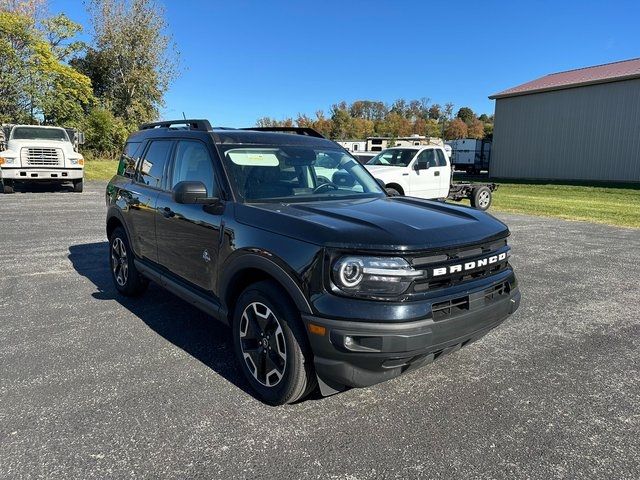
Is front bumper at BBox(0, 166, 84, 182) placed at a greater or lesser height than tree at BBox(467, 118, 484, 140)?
lesser

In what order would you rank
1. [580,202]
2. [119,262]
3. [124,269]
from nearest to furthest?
[124,269] < [119,262] < [580,202]

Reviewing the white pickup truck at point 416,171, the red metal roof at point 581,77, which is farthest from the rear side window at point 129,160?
the red metal roof at point 581,77

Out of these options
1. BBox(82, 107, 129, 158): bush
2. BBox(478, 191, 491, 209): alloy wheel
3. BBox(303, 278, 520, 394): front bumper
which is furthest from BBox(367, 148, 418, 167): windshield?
BBox(82, 107, 129, 158): bush

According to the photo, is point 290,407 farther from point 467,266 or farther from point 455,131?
point 455,131

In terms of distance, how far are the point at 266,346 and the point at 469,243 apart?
1.48 m

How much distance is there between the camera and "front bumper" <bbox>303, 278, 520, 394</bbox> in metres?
2.68

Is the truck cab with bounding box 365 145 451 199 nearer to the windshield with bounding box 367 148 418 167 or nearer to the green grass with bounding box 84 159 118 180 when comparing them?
the windshield with bounding box 367 148 418 167

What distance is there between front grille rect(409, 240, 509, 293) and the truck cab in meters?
9.82

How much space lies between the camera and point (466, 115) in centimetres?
11319

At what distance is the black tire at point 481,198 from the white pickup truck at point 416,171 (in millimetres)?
743

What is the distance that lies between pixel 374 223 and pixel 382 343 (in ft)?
2.51

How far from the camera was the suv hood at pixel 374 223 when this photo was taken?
2.81 metres

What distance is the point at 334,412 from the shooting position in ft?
10.2

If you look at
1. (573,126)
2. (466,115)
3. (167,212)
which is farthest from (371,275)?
(466,115)
